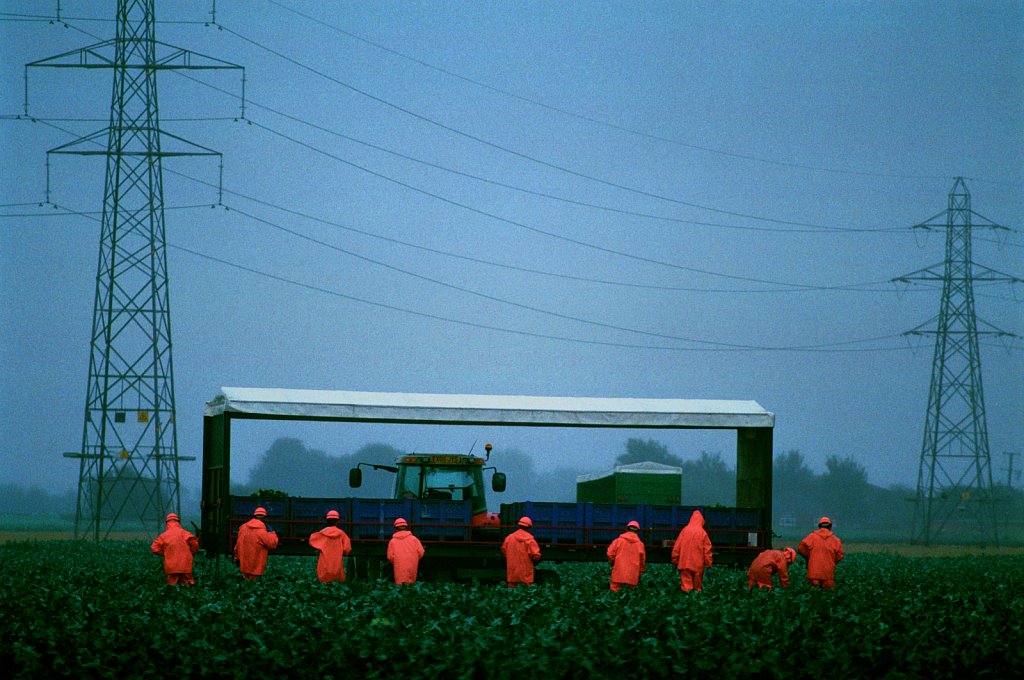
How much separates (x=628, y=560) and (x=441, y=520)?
4.66m

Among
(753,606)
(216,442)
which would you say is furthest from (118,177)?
(753,606)

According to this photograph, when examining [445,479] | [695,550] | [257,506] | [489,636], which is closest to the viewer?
[489,636]

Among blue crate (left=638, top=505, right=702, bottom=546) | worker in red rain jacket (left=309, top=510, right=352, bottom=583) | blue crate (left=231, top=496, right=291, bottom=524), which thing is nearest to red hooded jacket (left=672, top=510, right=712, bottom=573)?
blue crate (left=638, top=505, right=702, bottom=546)

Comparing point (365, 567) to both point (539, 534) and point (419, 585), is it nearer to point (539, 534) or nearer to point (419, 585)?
point (539, 534)

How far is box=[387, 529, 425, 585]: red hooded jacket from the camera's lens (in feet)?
62.4

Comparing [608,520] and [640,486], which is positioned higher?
[640,486]

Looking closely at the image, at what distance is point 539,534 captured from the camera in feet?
77.5

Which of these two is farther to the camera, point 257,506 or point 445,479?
point 445,479

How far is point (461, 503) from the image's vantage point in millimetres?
23594

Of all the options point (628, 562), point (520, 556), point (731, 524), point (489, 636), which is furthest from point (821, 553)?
point (489, 636)

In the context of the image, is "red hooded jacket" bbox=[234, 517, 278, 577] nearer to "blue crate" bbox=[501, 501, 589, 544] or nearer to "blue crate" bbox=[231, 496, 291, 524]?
"blue crate" bbox=[231, 496, 291, 524]

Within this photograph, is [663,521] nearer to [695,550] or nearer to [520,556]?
[695,550]

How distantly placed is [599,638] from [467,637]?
118 cm

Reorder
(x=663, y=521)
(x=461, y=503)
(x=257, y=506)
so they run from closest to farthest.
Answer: (x=257, y=506) < (x=461, y=503) < (x=663, y=521)
